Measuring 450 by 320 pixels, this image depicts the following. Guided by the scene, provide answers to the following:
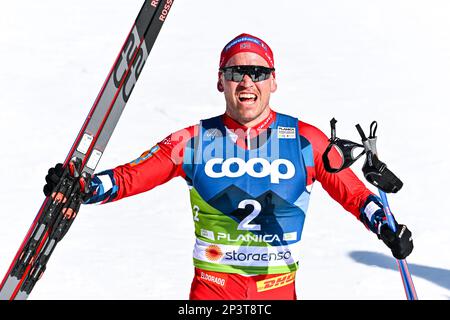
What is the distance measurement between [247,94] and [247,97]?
0.02 metres

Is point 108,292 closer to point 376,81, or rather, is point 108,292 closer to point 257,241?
point 257,241

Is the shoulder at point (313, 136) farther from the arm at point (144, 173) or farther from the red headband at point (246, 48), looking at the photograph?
the arm at point (144, 173)

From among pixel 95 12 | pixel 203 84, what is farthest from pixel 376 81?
pixel 95 12

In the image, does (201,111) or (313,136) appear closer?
(313,136)

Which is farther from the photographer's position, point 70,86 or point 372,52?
point 372,52

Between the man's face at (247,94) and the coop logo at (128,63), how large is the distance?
545 millimetres

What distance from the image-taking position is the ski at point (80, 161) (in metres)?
5.95

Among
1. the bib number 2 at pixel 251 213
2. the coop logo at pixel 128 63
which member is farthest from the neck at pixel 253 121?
the coop logo at pixel 128 63

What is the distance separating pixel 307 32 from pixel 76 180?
15.5 metres

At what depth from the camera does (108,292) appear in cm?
995

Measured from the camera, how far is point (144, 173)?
6.02 m

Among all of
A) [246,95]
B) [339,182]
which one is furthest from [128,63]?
[339,182]

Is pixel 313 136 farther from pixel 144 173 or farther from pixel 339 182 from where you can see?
pixel 144 173
